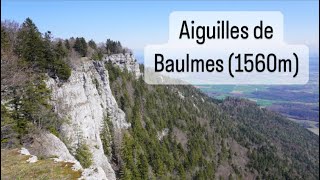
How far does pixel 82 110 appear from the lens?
52.9 m

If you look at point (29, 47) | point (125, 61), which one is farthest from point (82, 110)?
point (125, 61)

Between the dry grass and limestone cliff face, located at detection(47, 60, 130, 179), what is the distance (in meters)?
14.6

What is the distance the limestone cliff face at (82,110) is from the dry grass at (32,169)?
1462cm

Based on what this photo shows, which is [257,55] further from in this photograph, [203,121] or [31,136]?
[203,121]

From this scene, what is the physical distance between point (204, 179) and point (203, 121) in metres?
50.7

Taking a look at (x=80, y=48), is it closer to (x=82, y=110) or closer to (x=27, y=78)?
(x=82, y=110)

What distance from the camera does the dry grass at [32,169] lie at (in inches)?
754

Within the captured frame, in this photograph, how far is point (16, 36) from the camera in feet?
142

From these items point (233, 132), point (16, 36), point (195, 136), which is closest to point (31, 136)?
point (16, 36)

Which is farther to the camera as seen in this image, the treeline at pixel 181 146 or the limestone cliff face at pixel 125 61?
the limestone cliff face at pixel 125 61

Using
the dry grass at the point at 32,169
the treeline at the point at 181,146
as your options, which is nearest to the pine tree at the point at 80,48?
the treeline at the point at 181,146

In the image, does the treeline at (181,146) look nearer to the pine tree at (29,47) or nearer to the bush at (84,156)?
the bush at (84,156)

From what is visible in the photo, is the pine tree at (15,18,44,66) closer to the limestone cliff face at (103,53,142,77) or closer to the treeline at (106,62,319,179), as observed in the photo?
the treeline at (106,62,319,179)

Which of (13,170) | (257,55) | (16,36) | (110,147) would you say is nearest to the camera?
(13,170)
